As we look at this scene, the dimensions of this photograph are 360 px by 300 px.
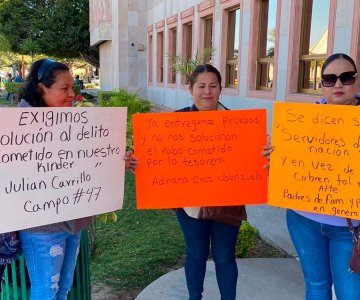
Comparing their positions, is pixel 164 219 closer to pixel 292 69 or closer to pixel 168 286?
pixel 168 286

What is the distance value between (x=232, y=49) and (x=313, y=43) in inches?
146

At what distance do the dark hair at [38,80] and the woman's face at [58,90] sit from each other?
0.02 meters

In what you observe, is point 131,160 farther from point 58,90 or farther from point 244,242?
point 244,242

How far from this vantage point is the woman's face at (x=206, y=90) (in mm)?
2461

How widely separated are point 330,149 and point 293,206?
36 cm

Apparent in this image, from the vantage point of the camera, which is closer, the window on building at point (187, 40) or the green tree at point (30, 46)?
the window on building at point (187, 40)

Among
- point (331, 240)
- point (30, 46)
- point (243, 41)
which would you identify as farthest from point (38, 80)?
point (30, 46)

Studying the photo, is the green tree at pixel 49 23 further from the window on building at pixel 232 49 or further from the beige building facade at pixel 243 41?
the window on building at pixel 232 49

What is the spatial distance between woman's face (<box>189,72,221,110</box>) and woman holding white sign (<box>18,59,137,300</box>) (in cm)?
80

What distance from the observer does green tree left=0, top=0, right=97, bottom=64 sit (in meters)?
30.9

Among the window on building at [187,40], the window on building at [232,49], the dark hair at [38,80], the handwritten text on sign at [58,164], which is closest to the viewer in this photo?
the handwritten text on sign at [58,164]

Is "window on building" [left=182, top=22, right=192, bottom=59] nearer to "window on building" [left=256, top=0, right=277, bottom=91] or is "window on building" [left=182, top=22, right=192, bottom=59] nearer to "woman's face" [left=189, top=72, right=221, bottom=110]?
"window on building" [left=256, top=0, right=277, bottom=91]

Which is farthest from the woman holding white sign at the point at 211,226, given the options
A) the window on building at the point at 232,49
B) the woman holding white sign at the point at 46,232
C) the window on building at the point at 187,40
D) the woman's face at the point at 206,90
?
the window on building at the point at 187,40

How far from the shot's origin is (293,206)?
2.12 meters
